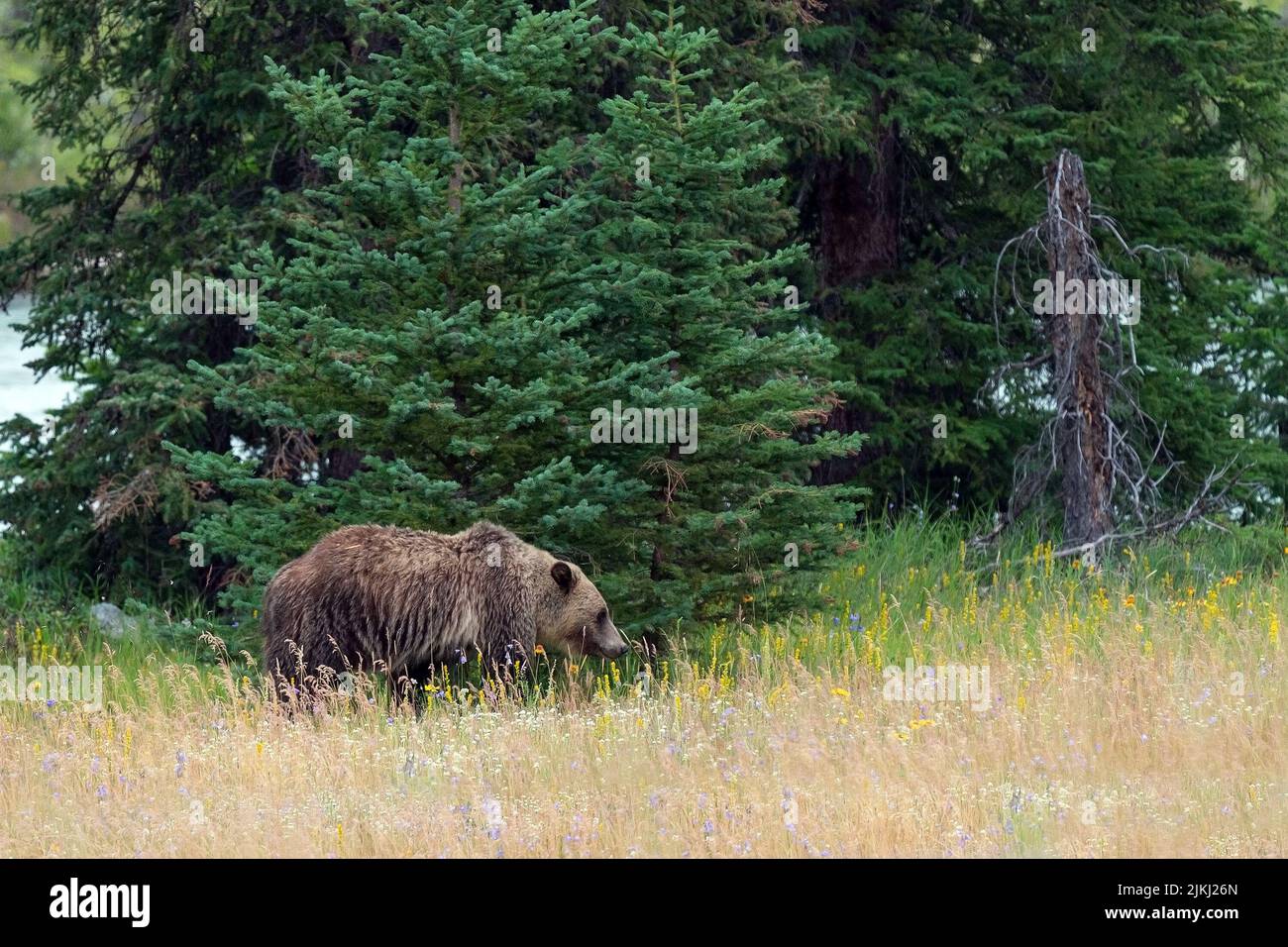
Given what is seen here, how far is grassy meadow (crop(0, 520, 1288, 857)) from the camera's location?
675 cm

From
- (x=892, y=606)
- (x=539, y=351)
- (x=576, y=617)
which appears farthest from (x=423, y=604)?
(x=892, y=606)

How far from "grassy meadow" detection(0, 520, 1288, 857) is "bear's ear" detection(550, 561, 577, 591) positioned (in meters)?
0.48

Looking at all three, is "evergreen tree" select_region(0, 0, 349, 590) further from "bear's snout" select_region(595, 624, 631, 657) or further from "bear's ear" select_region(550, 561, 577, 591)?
"bear's snout" select_region(595, 624, 631, 657)

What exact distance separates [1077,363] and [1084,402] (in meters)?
0.31

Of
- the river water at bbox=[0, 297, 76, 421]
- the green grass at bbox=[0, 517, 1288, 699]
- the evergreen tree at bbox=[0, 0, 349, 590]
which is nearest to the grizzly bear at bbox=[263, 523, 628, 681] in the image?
the green grass at bbox=[0, 517, 1288, 699]

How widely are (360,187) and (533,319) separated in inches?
52.2

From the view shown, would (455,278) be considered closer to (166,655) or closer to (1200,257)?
(166,655)

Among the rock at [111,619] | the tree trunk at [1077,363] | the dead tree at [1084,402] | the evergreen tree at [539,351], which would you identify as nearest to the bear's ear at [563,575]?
the evergreen tree at [539,351]

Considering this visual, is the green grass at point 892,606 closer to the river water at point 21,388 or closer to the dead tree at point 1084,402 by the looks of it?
the dead tree at point 1084,402

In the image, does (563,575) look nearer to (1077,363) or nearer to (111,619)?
(111,619)

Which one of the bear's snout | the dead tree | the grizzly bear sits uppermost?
the dead tree

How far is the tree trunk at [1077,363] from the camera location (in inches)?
508

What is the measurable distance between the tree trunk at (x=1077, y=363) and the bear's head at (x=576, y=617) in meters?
4.62

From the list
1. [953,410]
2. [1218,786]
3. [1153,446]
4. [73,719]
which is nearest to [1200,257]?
[1153,446]
